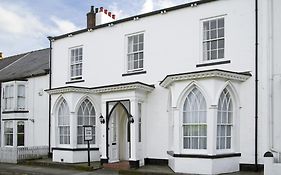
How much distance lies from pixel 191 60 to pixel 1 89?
13.5 meters

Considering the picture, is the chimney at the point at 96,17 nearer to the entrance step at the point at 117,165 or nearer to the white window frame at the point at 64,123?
the white window frame at the point at 64,123

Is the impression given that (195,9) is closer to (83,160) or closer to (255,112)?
(255,112)

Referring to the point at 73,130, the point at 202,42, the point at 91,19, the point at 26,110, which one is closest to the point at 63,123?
the point at 73,130

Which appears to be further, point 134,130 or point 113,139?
point 113,139

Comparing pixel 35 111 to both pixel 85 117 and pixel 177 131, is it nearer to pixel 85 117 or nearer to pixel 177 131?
pixel 85 117

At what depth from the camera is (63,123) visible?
19.6 m

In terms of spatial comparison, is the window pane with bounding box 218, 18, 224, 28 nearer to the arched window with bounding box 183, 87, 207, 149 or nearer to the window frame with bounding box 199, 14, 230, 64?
the window frame with bounding box 199, 14, 230, 64

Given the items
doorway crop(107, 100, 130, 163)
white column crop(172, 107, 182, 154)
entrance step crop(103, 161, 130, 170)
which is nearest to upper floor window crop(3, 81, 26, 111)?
doorway crop(107, 100, 130, 163)

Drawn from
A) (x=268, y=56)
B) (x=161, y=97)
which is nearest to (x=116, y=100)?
(x=161, y=97)

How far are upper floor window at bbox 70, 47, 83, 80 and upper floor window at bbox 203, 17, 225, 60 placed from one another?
7779 millimetres

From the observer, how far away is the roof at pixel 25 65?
77.5 ft

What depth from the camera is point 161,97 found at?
56.0 feet

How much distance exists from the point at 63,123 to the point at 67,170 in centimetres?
299

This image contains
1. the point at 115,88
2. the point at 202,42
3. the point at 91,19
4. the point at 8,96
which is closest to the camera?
the point at 202,42
